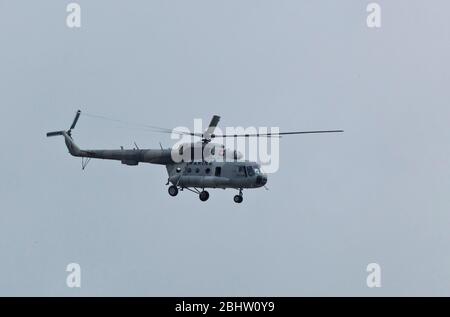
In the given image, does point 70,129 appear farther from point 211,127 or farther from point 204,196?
point 211,127

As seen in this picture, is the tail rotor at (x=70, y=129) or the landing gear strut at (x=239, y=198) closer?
the landing gear strut at (x=239, y=198)

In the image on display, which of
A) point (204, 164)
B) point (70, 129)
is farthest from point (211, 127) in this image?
point (70, 129)

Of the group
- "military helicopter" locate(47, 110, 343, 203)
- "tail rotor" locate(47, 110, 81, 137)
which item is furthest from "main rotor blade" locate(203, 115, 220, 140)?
"tail rotor" locate(47, 110, 81, 137)

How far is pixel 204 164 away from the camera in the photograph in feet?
403

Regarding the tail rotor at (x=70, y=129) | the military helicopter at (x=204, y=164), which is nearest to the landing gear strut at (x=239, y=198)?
the military helicopter at (x=204, y=164)

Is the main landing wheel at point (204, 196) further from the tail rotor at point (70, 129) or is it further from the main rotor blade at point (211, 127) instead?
the tail rotor at point (70, 129)

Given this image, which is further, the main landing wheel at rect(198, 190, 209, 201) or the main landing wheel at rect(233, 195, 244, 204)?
the main landing wheel at rect(198, 190, 209, 201)

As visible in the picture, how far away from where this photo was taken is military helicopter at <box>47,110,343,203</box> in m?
121

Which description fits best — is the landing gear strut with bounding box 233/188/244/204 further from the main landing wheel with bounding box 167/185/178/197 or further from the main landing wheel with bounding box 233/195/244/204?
the main landing wheel with bounding box 167/185/178/197

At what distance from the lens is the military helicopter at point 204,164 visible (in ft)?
397
